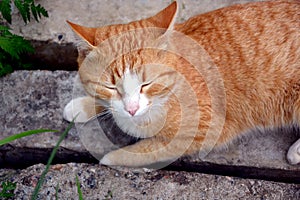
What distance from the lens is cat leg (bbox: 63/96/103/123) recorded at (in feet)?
8.74

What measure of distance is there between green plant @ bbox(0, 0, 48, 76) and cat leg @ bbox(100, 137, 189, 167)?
0.80 meters

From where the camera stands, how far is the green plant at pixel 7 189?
7.61 ft

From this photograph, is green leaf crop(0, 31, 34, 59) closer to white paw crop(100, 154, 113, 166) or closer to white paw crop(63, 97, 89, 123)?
white paw crop(63, 97, 89, 123)

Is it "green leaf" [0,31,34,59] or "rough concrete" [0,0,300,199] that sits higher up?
"green leaf" [0,31,34,59]

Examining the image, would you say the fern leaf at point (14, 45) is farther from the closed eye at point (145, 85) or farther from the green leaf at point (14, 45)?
the closed eye at point (145, 85)

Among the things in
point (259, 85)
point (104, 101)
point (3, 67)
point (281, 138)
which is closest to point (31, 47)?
point (3, 67)

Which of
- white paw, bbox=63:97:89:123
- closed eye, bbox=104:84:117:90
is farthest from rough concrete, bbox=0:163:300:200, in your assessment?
closed eye, bbox=104:84:117:90

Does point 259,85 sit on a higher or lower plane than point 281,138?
higher

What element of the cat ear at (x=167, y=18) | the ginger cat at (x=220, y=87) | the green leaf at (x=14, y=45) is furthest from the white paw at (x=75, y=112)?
the cat ear at (x=167, y=18)

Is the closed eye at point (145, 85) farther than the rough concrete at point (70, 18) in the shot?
No

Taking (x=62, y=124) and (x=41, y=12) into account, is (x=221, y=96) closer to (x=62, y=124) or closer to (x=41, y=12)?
(x=62, y=124)

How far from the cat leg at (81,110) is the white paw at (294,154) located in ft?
3.23

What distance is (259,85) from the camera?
247cm

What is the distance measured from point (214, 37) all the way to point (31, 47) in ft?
3.42
